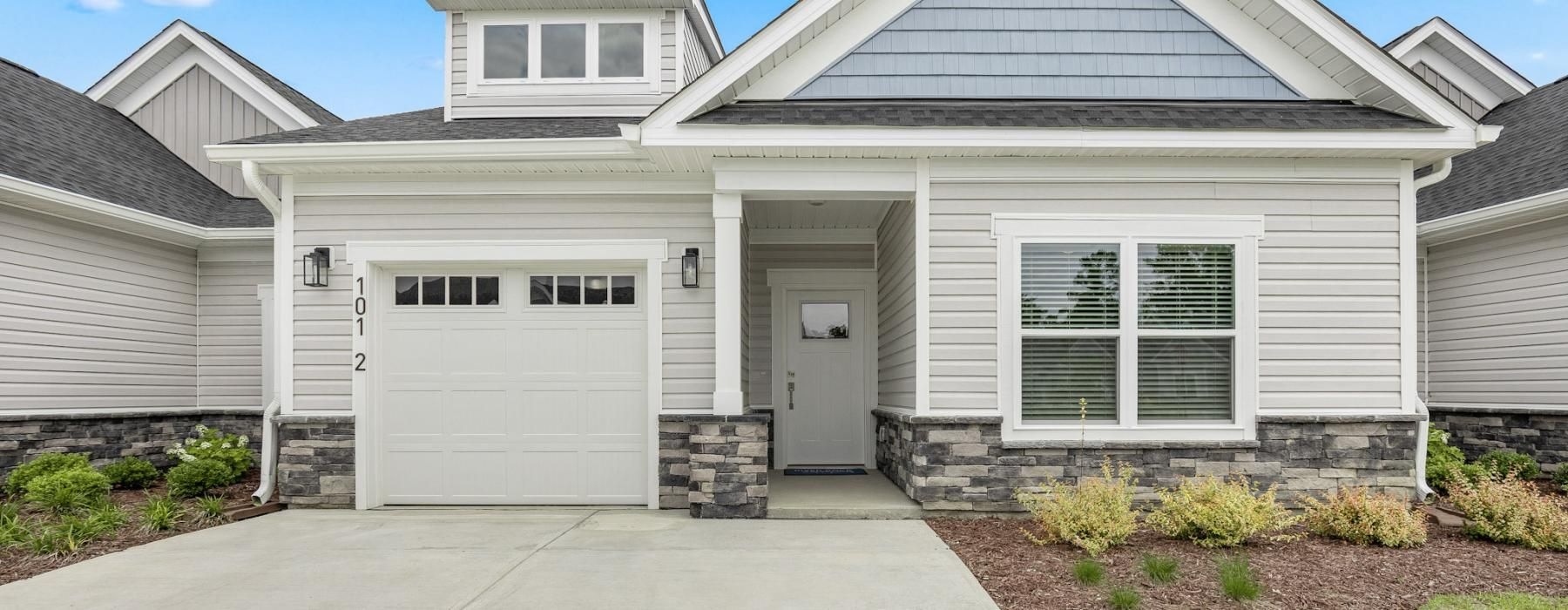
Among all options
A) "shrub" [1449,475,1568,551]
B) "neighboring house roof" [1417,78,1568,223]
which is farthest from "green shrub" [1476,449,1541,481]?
"neighboring house roof" [1417,78,1568,223]

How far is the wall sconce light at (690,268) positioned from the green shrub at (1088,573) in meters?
3.57

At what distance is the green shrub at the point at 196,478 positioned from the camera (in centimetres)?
743

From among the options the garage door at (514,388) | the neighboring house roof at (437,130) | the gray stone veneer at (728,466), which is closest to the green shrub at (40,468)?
the garage door at (514,388)

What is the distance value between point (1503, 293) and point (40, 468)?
40.9 ft

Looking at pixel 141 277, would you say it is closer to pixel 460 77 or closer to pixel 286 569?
pixel 460 77

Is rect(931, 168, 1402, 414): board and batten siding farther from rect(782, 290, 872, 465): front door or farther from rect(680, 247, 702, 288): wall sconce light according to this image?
rect(782, 290, 872, 465): front door

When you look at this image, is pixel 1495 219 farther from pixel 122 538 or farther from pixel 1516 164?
pixel 122 538

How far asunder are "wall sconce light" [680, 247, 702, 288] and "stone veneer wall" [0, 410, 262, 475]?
5143 mm

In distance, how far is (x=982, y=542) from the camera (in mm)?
5832

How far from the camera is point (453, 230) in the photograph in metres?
7.34

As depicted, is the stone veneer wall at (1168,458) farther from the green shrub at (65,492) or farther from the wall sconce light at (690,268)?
the green shrub at (65,492)

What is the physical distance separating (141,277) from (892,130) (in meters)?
7.40

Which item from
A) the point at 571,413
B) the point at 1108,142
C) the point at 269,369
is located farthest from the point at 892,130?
the point at 269,369

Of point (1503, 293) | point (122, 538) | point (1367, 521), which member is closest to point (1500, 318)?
point (1503, 293)
